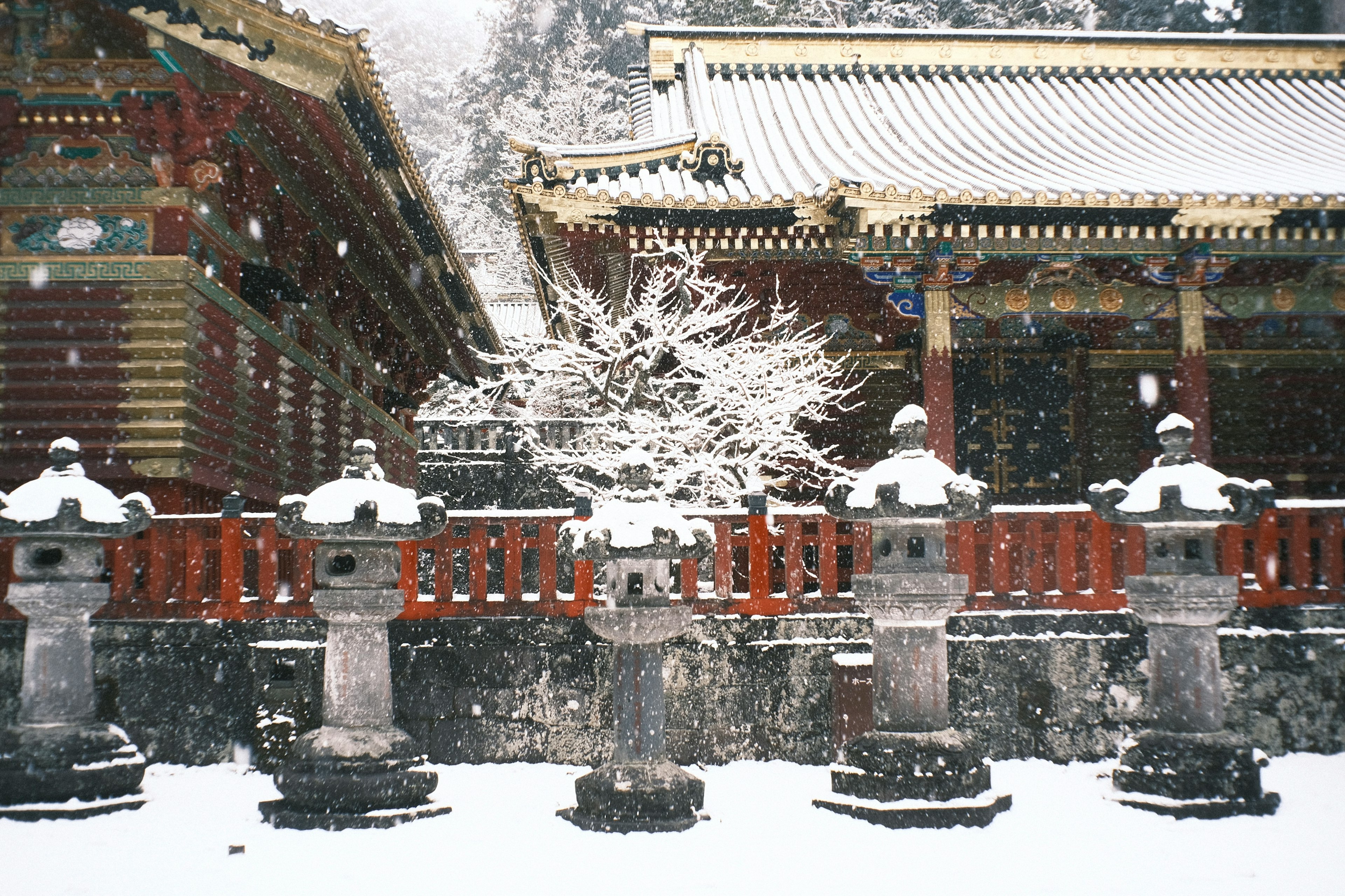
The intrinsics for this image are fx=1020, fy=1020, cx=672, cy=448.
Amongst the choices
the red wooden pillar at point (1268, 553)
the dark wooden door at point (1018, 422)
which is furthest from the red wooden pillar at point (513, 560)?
the dark wooden door at point (1018, 422)

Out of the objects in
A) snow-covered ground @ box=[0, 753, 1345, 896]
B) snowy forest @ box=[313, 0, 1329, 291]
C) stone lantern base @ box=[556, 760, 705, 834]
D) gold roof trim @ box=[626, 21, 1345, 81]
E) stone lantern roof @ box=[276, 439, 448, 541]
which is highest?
snowy forest @ box=[313, 0, 1329, 291]

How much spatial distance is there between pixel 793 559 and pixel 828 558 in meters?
0.26

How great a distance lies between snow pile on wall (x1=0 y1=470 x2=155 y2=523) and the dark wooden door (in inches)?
373

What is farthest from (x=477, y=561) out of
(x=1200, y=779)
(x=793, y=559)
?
(x=1200, y=779)

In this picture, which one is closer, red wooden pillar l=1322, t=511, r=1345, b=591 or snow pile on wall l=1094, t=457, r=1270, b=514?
snow pile on wall l=1094, t=457, r=1270, b=514

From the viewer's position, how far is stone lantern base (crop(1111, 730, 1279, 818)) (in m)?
6.08

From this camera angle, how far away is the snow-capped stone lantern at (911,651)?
5957 mm

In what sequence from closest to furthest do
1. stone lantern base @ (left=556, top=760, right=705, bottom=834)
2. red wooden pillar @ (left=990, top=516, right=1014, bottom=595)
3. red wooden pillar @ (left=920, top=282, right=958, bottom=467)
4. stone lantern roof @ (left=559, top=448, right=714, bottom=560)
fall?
stone lantern base @ (left=556, top=760, right=705, bottom=834) → stone lantern roof @ (left=559, top=448, right=714, bottom=560) → red wooden pillar @ (left=990, top=516, right=1014, bottom=595) → red wooden pillar @ (left=920, top=282, right=958, bottom=467)

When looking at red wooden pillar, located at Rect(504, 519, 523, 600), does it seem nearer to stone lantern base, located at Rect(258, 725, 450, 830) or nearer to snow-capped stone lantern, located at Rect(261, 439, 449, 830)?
snow-capped stone lantern, located at Rect(261, 439, 449, 830)

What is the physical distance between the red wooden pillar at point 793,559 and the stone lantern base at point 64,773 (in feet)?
14.6

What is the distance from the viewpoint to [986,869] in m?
5.08

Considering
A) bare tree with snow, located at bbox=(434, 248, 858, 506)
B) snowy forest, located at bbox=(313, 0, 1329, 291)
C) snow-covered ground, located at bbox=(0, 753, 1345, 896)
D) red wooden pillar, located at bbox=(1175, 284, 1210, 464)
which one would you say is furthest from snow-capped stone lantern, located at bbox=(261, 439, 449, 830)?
snowy forest, located at bbox=(313, 0, 1329, 291)

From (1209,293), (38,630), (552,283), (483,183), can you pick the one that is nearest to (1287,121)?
(1209,293)

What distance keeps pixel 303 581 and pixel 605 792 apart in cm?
302
